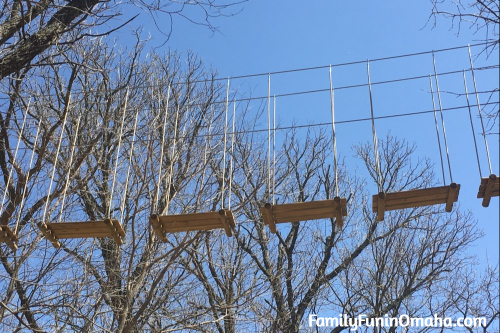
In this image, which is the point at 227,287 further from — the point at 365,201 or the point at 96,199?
the point at 365,201

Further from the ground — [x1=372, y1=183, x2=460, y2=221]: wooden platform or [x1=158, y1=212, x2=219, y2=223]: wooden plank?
[x1=372, y1=183, x2=460, y2=221]: wooden platform

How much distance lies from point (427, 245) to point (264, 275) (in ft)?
8.89

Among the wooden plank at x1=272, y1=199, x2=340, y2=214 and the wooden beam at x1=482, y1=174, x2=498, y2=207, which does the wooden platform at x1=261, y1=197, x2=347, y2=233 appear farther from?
the wooden beam at x1=482, y1=174, x2=498, y2=207

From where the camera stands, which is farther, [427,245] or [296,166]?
[296,166]

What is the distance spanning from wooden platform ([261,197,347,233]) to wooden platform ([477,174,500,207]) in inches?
42.4

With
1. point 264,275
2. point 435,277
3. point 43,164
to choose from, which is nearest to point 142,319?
point 43,164

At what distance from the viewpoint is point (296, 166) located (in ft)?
41.3

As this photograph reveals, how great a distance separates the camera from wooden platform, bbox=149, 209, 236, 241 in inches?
218

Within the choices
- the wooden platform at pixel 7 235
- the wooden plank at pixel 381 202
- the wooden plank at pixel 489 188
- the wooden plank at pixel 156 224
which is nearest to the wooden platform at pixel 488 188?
the wooden plank at pixel 489 188

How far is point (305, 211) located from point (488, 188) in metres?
1.44

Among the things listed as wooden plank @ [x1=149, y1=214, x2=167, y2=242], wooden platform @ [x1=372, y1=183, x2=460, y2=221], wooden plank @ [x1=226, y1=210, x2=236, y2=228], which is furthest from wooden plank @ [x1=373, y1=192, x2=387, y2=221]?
wooden plank @ [x1=149, y1=214, x2=167, y2=242]

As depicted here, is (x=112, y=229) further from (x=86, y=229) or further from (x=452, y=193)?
(x=452, y=193)

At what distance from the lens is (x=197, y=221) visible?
5.66 metres

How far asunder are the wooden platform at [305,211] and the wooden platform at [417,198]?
0.29 meters
